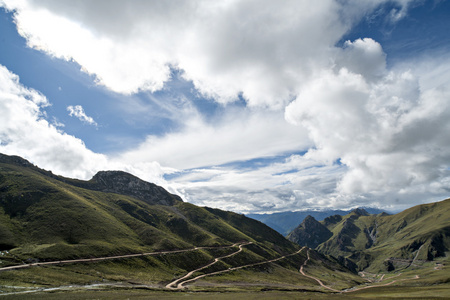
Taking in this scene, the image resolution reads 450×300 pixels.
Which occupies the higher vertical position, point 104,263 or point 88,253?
point 88,253

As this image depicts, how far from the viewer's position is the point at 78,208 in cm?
18212

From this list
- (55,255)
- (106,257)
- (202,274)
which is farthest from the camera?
(202,274)

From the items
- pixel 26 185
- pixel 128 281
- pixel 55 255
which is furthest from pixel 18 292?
pixel 26 185

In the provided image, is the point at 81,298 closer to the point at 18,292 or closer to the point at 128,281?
the point at 18,292

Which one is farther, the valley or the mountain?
the mountain

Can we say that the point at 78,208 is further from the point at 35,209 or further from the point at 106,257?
the point at 106,257

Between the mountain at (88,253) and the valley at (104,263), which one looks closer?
the valley at (104,263)

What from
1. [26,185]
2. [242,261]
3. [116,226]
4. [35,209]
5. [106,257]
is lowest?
[242,261]

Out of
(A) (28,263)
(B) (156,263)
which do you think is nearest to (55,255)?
(A) (28,263)

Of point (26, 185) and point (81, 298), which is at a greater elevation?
point (26, 185)

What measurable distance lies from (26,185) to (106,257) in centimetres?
13236

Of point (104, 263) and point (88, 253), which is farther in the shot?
point (88, 253)

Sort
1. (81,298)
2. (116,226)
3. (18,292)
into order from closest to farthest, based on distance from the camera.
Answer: (81,298)
(18,292)
(116,226)

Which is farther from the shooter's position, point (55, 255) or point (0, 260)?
point (55, 255)
